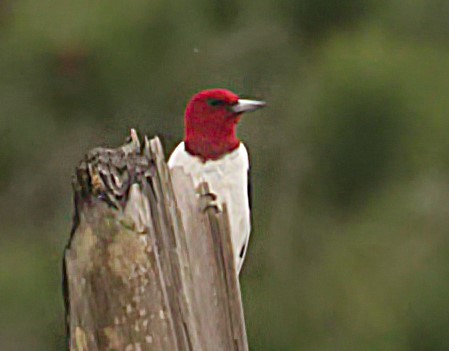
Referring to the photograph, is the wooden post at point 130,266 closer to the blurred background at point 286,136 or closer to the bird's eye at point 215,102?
the bird's eye at point 215,102

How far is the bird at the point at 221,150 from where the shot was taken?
302 cm

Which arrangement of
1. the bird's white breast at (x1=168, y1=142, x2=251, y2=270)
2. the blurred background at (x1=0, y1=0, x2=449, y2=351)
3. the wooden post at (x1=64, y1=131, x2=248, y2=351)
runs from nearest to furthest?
the wooden post at (x1=64, y1=131, x2=248, y2=351) < the bird's white breast at (x1=168, y1=142, x2=251, y2=270) < the blurred background at (x1=0, y1=0, x2=449, y2=351)

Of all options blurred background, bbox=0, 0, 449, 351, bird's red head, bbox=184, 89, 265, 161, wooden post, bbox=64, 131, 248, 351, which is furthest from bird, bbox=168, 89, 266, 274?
blurred background, bbox=0, 0, 449, 351

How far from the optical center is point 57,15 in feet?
20.0

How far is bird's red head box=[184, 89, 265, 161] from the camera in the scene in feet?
10.0

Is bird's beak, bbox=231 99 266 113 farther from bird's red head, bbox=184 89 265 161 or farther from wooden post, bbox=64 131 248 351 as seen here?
wooden post, bbox=64 131 248 351

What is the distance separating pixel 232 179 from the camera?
303cm

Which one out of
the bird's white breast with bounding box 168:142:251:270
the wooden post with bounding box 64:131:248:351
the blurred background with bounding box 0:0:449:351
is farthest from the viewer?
the blurred background with bounding box 0:0:449:351

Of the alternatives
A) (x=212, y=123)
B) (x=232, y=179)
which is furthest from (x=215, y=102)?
(x=232, y=179)

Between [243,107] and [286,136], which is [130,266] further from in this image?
[286,136]

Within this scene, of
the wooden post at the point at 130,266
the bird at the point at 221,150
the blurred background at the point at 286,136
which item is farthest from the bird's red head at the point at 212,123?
the blurred background at the point at 286,136

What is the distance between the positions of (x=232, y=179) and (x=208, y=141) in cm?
9

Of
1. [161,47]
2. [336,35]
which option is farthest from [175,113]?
[336,35]

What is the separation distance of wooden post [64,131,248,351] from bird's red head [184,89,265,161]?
1069mm
